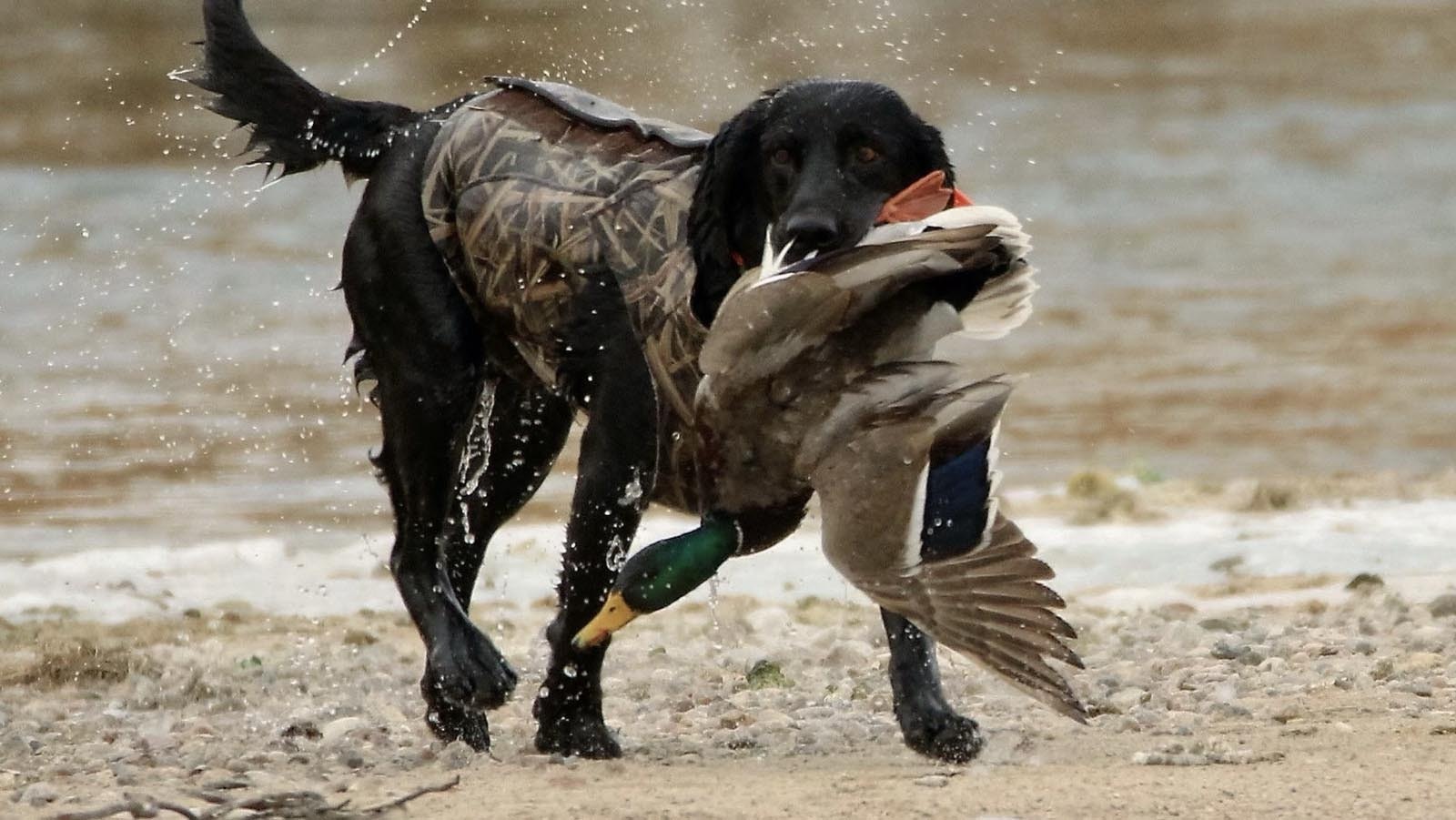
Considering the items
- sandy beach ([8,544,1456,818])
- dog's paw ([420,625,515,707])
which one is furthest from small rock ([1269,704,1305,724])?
dog's paw ([420,625,515,707])

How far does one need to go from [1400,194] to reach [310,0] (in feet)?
37.3

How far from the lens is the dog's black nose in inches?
196

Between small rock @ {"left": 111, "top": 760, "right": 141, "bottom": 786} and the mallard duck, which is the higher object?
the mallard duck

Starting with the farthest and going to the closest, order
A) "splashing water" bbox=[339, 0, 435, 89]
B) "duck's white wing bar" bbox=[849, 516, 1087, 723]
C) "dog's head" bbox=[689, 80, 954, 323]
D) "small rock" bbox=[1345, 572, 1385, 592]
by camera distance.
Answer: "splashing water" bbox=[339, 0, 435, 89] → "small rock" bbox=[1345, 572, 1385, 592] → "dog's head" bbox=[689, 80, 954, 323] → "duck's white wing bar" bbox=[849, 516, 1087, 723]

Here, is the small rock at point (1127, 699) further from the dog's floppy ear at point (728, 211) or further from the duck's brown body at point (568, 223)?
the dog's floppy ear at point (728, 211)

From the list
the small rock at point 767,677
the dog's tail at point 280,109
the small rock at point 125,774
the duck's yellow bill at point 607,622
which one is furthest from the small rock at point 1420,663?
the small rock at point 125,774

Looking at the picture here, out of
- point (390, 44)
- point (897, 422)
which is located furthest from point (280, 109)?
point (390, 44)

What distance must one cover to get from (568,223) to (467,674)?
3.60ft

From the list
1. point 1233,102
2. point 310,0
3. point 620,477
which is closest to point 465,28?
point 310,0

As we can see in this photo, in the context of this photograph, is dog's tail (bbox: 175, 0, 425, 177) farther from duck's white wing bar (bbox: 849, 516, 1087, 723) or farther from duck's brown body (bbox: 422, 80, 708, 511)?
duck's white wing bar (bbox: 849, 516, 1087, 723)

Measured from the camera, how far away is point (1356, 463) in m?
10.3

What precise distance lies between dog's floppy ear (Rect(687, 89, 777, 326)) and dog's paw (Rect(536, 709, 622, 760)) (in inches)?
39.4

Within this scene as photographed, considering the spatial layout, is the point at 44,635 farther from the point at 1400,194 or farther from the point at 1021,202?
the point at 1400,194

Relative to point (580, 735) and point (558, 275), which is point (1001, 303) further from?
point (580, 735)
